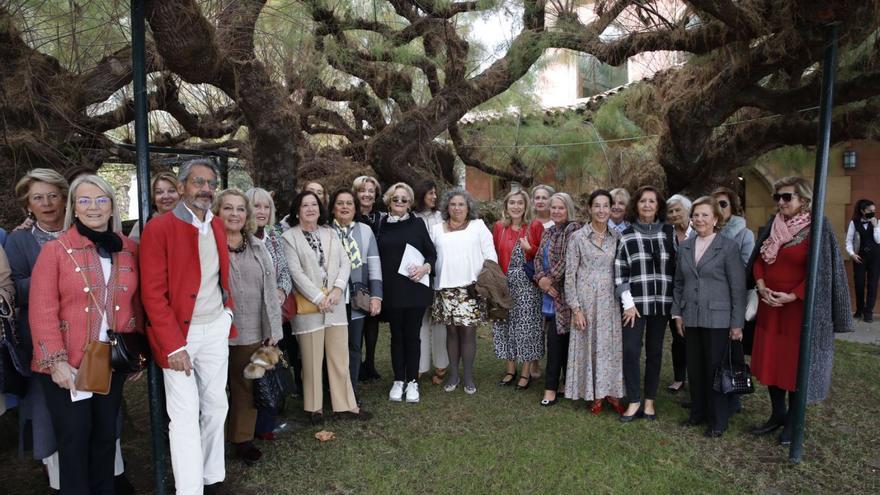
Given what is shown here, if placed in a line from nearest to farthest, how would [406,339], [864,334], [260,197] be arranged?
[260,197]
[406,339]
[864,334]

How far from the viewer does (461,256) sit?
454cm

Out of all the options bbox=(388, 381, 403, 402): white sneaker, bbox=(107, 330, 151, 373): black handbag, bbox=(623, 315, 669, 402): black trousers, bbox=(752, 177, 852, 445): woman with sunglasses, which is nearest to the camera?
bbox=(107, 330, 151, 373): black handbag

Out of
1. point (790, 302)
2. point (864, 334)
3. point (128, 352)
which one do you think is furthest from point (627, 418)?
point (864, 334)

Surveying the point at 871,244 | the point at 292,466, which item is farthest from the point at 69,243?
the point at 871,244

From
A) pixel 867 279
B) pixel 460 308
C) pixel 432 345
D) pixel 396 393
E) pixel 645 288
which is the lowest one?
pixel 396 393

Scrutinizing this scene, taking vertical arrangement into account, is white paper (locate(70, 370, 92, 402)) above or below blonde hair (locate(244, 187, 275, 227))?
below

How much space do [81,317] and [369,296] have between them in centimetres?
212

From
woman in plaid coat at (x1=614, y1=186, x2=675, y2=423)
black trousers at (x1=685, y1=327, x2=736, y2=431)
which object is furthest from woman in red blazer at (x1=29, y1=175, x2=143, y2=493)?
black trousers at (x1=685, y1=327, x2=736, y2=431)

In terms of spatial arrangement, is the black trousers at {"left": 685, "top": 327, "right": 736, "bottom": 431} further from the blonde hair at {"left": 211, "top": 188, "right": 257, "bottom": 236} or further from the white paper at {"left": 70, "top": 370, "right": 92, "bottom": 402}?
the white paper at {"left": 70, "top": 370, "right": 92, "bottom": 402}

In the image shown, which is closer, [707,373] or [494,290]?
[707,373]


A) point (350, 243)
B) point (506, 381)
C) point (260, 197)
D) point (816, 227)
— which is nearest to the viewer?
point (816, 227)

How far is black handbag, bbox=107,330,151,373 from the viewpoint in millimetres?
2506

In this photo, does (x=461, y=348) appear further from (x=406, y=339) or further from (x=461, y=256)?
(x=461, y=256)

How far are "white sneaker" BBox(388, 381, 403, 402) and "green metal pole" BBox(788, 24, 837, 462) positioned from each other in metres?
2.70
